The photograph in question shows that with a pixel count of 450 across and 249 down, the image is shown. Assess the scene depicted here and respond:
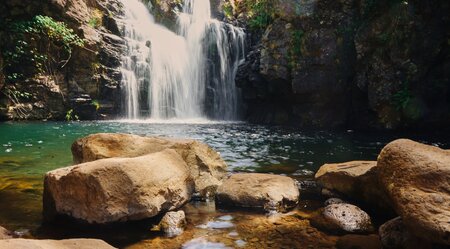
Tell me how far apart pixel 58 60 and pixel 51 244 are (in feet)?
64.9

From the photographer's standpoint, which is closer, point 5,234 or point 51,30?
point 5,234

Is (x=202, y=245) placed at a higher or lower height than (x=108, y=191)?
lower

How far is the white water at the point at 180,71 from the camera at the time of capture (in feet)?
72.9

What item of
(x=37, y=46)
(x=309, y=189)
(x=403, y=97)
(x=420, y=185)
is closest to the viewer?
(x=420, y=185)

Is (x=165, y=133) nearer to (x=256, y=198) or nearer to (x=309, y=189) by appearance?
(x=309, y=189)

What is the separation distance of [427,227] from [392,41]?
14.3 meters

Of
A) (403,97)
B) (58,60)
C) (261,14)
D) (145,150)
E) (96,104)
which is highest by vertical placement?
(261,14)

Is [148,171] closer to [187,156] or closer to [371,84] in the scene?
[187,156]

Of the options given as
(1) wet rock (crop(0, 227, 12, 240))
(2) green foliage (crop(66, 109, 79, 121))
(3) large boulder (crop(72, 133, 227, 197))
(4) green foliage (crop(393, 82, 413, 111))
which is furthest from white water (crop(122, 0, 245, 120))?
(1) wet rock (crop(0, 227, 12, 240))

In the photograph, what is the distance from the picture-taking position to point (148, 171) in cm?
452

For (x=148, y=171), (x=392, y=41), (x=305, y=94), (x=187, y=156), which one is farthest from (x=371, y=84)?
(x=148, y=171)

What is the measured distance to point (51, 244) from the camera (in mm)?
2537

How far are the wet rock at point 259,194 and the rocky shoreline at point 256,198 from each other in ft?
0.05

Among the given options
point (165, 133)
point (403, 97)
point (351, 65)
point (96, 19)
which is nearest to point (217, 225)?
point (165, 133)
